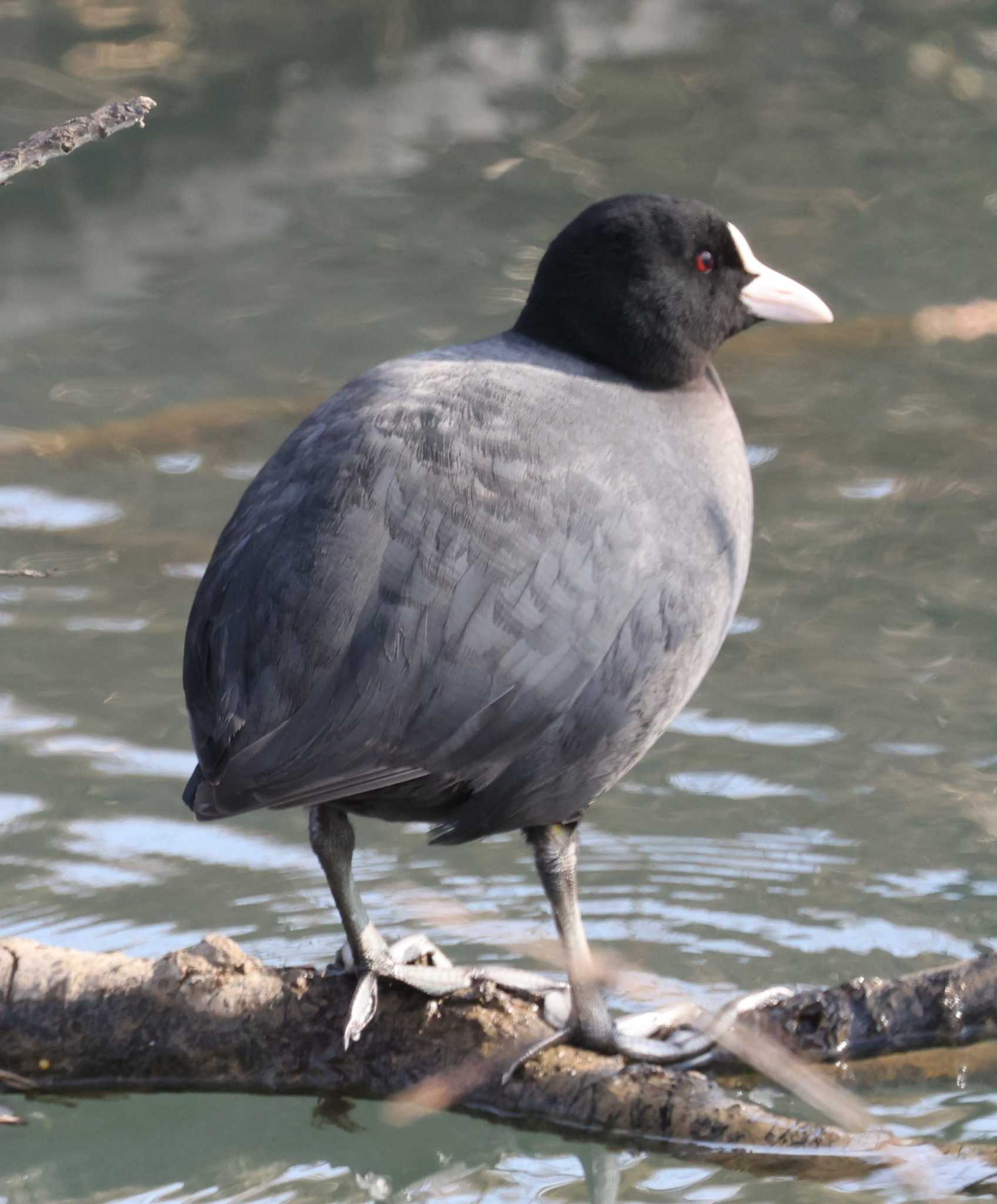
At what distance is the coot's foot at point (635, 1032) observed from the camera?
9.95ft

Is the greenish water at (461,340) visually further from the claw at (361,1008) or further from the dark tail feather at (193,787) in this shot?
the dark tail feather at (193,787)

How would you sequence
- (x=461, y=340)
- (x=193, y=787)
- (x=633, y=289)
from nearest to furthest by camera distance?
1. (x=193, y=787)
2. (x=633, y=289)
3. (x=461, y=340)

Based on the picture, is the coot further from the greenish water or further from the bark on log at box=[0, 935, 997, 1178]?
the greenish water

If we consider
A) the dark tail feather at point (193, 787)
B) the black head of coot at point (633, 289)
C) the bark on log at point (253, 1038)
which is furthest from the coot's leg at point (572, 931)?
the black head of coot at point (633, 289)

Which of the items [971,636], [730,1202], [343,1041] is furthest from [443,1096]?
[971,636]

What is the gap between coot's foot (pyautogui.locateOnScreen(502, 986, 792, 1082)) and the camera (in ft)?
9.95

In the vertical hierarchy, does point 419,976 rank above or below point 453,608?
below

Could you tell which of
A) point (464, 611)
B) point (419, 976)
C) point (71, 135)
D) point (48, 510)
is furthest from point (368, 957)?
point (48, 510)

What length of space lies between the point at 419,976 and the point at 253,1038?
0.84 ft

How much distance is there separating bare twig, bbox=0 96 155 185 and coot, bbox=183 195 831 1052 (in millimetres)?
702

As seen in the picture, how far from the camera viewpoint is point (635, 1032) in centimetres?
313

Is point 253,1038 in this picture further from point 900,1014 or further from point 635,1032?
point 900,1014

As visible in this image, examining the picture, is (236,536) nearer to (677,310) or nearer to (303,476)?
(303,476)

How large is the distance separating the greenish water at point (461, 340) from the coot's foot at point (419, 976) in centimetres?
16
